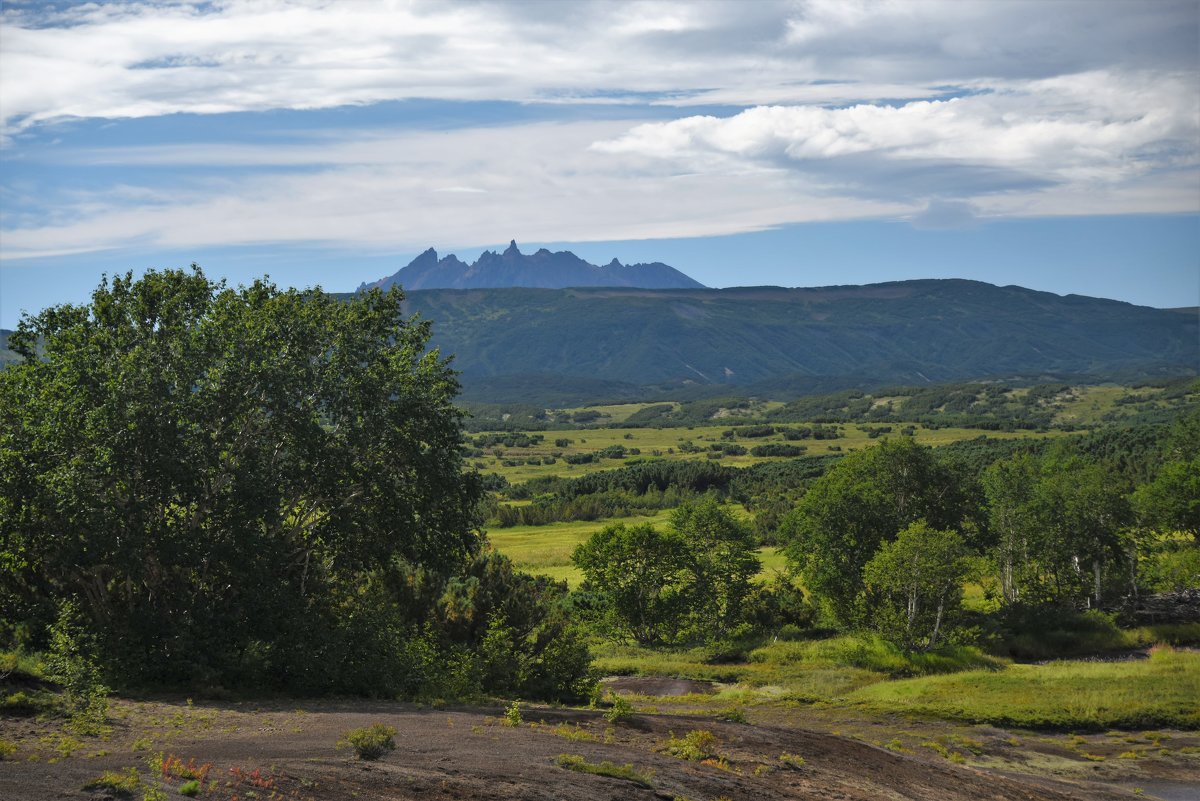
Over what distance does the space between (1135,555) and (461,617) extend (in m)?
51.6

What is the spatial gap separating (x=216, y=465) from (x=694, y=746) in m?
19.5

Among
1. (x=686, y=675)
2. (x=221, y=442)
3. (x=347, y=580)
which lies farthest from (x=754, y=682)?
(x=221, y=442)

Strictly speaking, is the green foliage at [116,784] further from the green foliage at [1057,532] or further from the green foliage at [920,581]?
the green foliage at [1057,532]

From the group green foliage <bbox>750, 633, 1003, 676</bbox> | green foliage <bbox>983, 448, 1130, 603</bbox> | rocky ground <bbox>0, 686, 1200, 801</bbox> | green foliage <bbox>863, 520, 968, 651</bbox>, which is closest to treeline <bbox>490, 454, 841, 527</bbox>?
green foliage <bbox>983, 448, 1130, 603</bbox>

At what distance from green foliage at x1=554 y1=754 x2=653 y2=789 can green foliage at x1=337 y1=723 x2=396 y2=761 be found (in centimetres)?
435

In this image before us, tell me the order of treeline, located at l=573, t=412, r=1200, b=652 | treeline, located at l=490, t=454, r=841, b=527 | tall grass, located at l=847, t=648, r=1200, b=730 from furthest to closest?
treeline, located at l=490, t=454, r=841, b=527, treeline, located at l=573, t=412, r=1200, b=652, tall grass, located at l=847, t=648, r=1200, b=730

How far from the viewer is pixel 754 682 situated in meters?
56.8

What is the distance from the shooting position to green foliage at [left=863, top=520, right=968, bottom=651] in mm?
58250

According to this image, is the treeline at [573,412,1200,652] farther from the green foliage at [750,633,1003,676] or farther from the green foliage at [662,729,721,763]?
the green foliage at [662,729,721,763]

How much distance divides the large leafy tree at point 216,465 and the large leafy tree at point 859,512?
32391 mm

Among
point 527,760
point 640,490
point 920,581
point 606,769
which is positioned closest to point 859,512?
point 920,581

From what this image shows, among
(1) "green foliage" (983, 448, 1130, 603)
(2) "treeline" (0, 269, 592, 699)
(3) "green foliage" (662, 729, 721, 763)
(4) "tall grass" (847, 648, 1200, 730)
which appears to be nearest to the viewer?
(3) "green foliage" (662, 729, 721, 763)

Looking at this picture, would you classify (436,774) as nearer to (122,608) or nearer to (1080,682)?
(122,608)

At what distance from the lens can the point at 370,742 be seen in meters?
24.8
